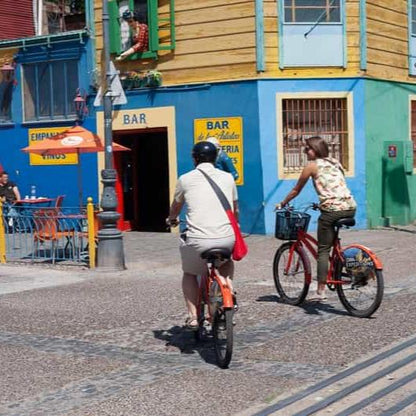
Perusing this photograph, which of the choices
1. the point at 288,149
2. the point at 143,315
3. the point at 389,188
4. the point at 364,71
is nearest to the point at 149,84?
the point at 288,149

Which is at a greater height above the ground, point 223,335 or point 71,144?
point 71,144

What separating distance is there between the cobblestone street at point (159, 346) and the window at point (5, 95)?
31.4 ft

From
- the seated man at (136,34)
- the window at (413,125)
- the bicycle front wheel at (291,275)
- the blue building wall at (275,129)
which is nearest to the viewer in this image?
the bicycle front wheel at (291,275)

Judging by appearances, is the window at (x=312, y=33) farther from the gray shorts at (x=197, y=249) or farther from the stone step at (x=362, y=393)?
the stone step at (x=362, y=393)

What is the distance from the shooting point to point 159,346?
7348 millimetres

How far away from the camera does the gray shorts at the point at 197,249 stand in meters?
6.71

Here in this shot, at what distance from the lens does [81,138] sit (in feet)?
46.7

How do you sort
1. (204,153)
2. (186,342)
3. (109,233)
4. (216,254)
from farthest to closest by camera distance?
(109,233), (186,342), (204,153), (216,254)

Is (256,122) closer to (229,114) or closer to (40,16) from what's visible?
(229,114)

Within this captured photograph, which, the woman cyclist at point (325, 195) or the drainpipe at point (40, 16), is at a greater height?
the drainpipe at point (40, 16)

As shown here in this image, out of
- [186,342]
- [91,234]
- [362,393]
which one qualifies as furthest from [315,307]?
[91,234]

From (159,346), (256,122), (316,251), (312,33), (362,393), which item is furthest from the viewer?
Answer: (312,33)

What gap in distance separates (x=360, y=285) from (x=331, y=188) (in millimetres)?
1009

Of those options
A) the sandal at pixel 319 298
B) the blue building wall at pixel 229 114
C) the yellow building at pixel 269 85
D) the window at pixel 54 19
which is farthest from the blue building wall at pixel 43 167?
the sandal at pixel 319 298
